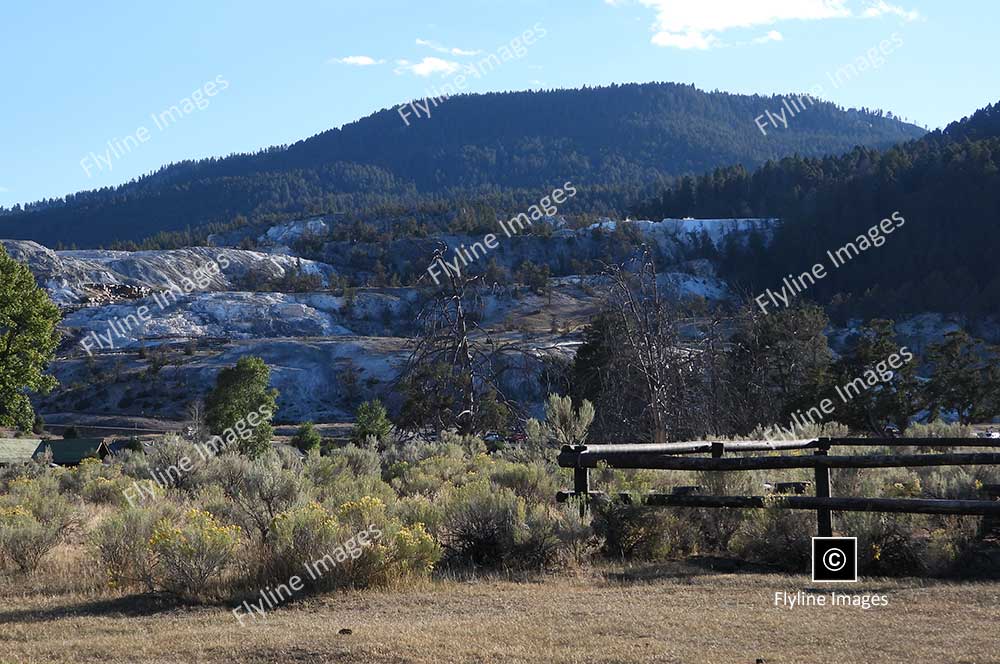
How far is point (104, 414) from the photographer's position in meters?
Result: 57.2

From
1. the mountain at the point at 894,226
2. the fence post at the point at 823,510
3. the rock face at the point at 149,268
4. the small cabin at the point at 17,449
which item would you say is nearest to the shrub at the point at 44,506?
the fence post at the point at 823,510

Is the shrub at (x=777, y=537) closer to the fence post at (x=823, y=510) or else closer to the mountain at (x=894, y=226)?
the fence post at (x=823, y=510)

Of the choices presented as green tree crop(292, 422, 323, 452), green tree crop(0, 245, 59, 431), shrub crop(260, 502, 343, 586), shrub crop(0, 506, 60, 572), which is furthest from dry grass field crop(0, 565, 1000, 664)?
green tree crop(292, 422, 323, 452)

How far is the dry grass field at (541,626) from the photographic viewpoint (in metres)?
5.34

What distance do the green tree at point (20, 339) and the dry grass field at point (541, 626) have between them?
928 inches

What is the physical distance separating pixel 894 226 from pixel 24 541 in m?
82.2

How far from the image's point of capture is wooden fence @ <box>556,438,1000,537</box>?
7449 mm

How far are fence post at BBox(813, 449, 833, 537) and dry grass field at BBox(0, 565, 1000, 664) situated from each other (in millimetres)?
528

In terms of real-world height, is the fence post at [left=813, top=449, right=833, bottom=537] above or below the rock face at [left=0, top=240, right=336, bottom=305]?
below

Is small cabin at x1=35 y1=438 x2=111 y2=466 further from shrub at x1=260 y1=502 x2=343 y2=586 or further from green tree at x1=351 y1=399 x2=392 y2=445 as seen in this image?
shrub at x1=260 y1=502 x2=343 y2=586

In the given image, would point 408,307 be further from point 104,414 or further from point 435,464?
point 435,464

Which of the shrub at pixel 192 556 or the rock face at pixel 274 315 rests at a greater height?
the rock face at pixel 274 315

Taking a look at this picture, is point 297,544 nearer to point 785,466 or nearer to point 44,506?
point 785,466

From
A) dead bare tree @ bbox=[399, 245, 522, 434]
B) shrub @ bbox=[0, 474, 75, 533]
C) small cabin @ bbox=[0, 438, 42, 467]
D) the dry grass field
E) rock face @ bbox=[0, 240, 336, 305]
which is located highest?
rock face @ bbox=[0, 240, 336, 305]
